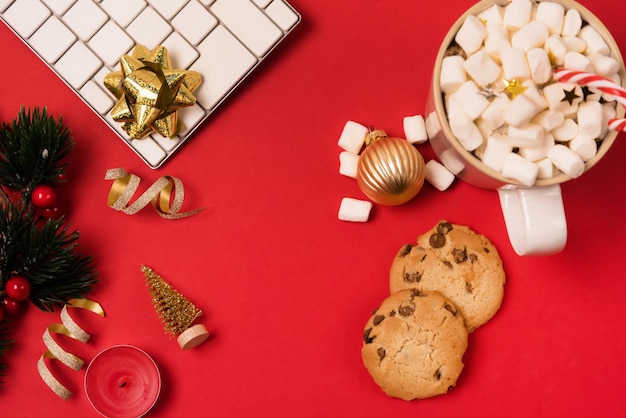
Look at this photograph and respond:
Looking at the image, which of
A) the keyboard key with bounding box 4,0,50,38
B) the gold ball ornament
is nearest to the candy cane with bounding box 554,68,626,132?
the gold ball ornament

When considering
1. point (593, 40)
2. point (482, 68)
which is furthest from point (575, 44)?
point (482, 68)

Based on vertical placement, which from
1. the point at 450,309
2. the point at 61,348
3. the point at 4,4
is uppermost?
the point at 4,4

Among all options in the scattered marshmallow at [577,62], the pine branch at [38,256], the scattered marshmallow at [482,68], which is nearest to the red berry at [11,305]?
the pine branch at [38,256]

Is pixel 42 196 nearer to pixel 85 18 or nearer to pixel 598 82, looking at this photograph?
pixel 85 18

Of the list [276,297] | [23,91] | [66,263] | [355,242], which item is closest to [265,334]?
[276,297]

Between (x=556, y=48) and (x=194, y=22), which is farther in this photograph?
(x=194, y=22)

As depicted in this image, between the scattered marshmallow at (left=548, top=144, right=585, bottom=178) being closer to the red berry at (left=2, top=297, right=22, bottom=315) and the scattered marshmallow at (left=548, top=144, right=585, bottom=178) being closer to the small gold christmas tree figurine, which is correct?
the small gold christmas tree figurine
